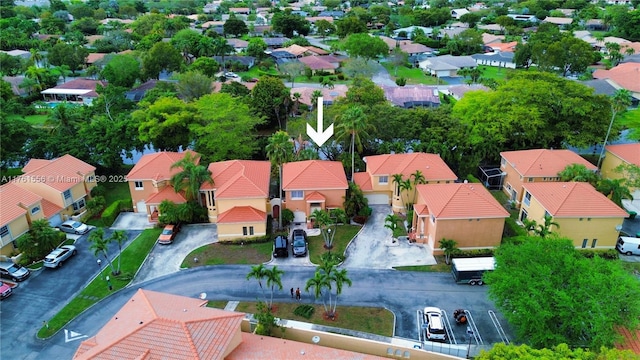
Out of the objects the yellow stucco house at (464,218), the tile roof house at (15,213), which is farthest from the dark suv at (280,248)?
the tile roof house at (15,213)

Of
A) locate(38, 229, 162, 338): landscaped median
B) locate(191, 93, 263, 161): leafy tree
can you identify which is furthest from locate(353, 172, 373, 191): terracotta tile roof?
locate(38, 229, 162, 338): landscaped median

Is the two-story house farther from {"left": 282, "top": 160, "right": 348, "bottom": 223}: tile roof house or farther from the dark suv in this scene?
the dark suv

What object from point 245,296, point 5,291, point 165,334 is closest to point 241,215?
point 245,296

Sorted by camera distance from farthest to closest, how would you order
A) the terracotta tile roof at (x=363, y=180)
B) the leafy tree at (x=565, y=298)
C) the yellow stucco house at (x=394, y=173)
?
the terracotta tile roof at (x=363, y=180) < the yellow stucco house at (x=394, y=173) < the leafy tree at (x=565, y=298)

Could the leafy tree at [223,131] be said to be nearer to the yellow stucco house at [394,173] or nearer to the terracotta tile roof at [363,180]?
the terracotta tile roof at [363,180]

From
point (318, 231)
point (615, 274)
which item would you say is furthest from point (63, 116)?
point (615, 274)

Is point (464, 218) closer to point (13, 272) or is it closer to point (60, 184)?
point (13, 272)
